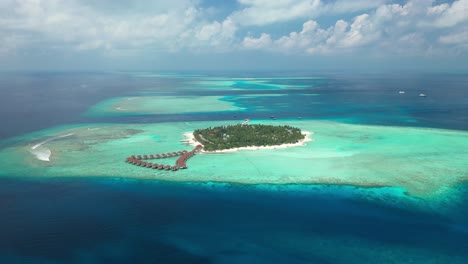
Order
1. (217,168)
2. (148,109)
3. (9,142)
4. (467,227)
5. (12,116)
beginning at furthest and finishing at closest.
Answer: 1. (148,109)
2. (12,116)
3. (9,142)
4. (217,168)
5. (467,227)

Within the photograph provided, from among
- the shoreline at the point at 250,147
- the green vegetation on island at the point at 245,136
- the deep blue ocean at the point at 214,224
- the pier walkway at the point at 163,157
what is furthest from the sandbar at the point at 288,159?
the deep blue ocean at the point at 214,224

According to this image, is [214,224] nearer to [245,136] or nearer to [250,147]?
[250,147]

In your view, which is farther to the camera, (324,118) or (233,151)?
(324,118)

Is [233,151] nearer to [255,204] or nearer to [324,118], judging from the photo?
[255,204]

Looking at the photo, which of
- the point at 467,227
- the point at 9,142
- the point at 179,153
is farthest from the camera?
the point at 9,142

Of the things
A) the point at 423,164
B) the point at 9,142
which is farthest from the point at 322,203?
the point at 9,142

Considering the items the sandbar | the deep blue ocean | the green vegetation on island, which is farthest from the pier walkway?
the deep blue ocean

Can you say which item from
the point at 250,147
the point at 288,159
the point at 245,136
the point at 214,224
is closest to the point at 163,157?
the point at 250,147

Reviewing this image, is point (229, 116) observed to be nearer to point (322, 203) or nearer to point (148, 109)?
point (148, 109)
